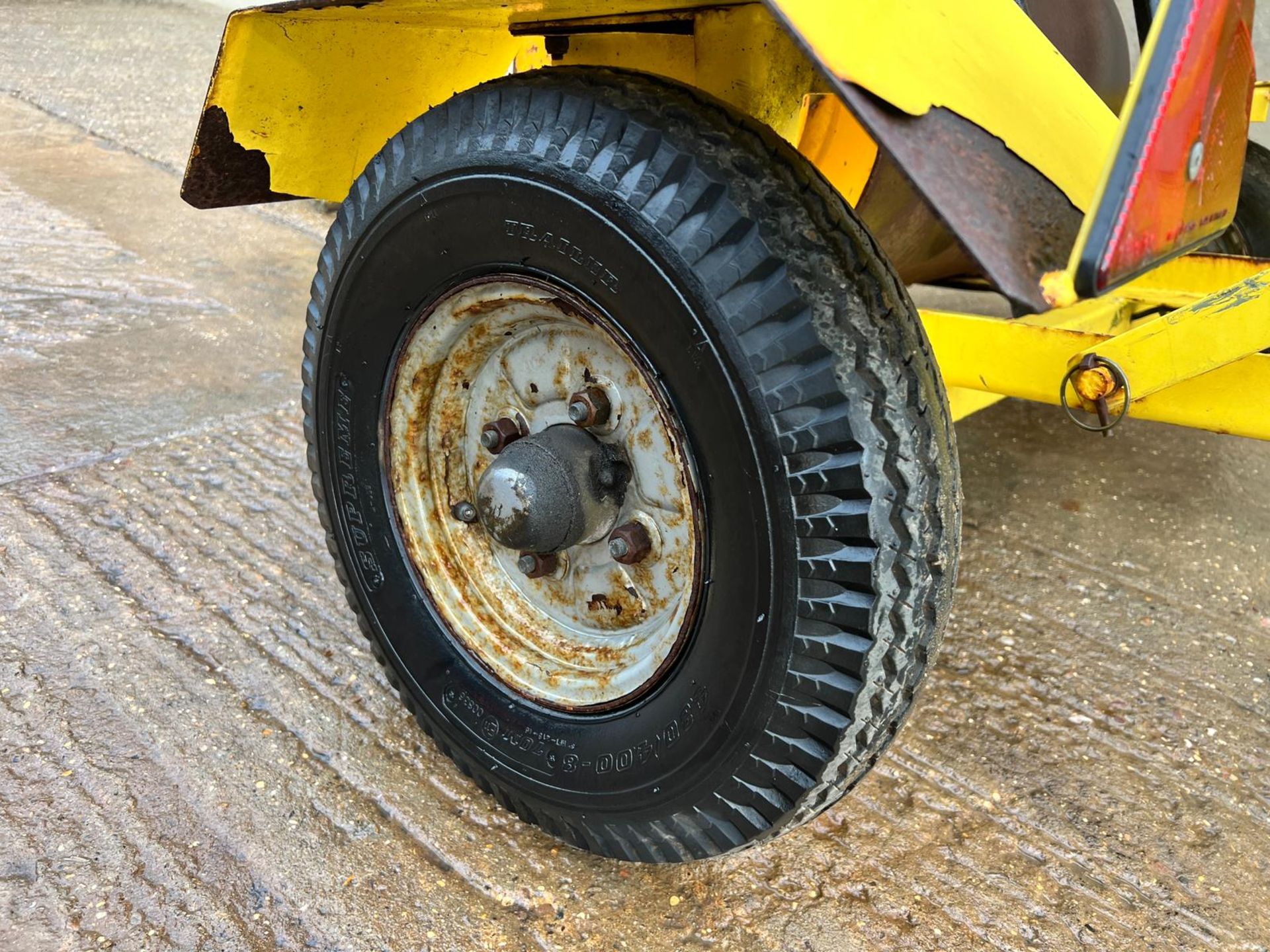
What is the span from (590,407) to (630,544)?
234 mm

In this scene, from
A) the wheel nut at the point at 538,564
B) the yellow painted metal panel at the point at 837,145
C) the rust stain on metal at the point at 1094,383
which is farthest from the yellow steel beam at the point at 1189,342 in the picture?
the wheel nut at the point at 538,564

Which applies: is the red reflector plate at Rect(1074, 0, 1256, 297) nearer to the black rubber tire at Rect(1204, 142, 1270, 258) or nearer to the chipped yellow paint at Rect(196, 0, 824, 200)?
the chipped yellow paint at Rect(196, 0, 824, 200)

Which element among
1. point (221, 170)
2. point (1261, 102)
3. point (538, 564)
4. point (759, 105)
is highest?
point (1261, 102)

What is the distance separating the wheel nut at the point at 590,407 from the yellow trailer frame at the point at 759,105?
1.78ft

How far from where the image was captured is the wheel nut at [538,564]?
1.79 metres

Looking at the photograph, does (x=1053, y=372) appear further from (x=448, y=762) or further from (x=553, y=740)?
(x=448, y=762)

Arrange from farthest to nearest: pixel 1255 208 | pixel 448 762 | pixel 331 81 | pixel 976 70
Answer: pixel 1255 208, pixel 448 762, pixel 331 81, pixel 976 70

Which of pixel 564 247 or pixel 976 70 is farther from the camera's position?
pixel 564 247

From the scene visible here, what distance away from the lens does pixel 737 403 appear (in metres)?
1.31

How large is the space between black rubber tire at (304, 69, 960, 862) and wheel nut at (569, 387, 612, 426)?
9.1 inches

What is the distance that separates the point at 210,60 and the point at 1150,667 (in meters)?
8.58

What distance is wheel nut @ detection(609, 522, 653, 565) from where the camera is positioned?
1.63 m

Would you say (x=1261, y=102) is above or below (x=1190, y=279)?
above

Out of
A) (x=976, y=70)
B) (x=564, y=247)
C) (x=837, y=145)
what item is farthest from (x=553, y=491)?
(x=837, y=145)
